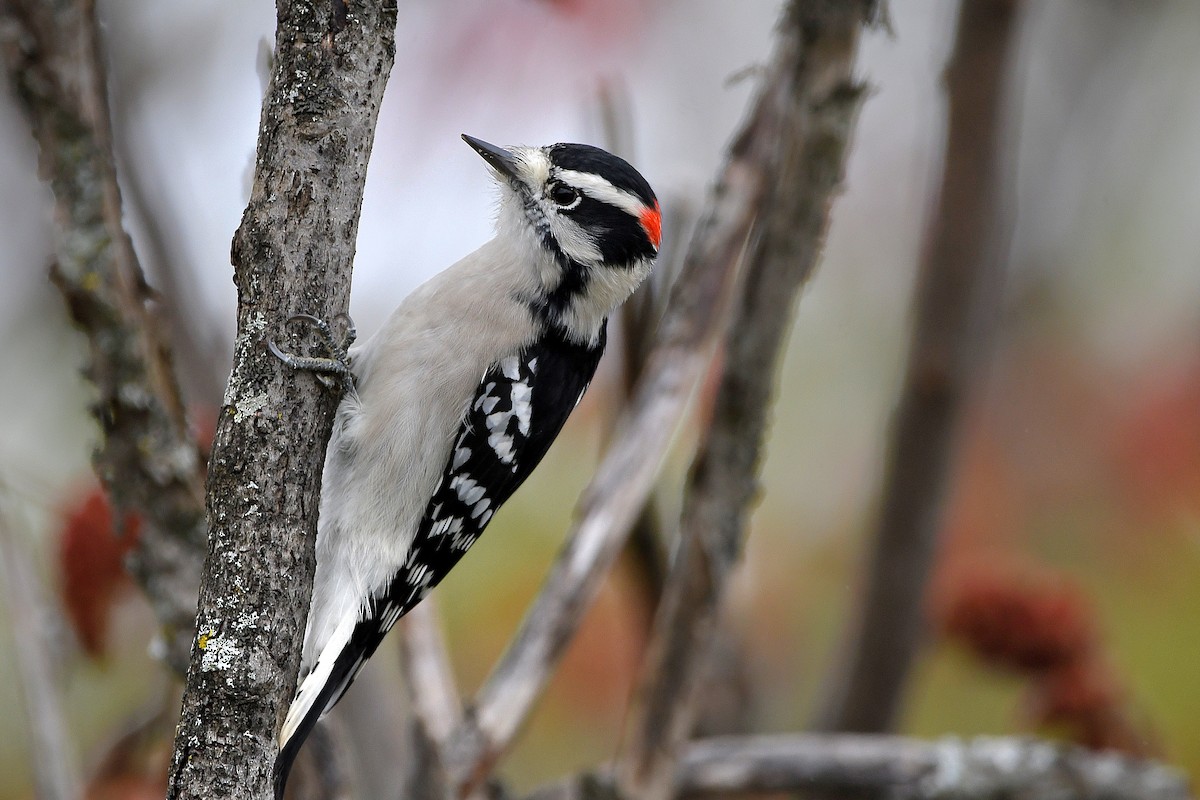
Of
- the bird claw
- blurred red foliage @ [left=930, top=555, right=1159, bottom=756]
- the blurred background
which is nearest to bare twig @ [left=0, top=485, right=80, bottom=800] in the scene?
the blurred background

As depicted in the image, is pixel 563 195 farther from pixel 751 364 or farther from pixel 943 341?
pixel 943 341

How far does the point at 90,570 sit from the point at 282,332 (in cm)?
240

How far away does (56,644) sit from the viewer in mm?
3359

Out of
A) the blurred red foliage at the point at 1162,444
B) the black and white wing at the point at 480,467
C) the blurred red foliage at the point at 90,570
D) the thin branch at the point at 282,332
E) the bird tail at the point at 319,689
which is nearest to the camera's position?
the thin branch at the point at 282,332

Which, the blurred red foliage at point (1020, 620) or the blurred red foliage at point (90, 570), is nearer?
the blurred red foliage at point (90, 570)

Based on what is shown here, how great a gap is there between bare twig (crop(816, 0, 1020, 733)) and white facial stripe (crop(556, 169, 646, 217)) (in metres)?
1.42

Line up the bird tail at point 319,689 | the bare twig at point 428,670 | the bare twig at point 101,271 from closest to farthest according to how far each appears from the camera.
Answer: the bird tail at point 319,689, the bare twig at point 101,271, the bare twig at point 428,670

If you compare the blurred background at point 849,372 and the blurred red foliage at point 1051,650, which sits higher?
the blurred background at point 849,372

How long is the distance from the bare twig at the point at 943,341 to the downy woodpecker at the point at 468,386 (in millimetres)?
1320

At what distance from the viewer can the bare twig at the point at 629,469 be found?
3191 mm

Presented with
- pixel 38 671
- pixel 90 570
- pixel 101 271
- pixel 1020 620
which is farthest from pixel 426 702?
pixel 1020 620

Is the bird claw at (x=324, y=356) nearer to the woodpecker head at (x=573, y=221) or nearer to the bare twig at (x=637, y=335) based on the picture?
the woodpecker head at (x=573, y=221)

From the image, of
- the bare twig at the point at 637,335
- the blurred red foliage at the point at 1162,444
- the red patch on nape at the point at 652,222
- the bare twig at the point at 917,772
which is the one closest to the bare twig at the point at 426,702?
the bare twig at the point at 917,772

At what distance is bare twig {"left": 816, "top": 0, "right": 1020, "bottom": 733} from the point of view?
3822 mm
